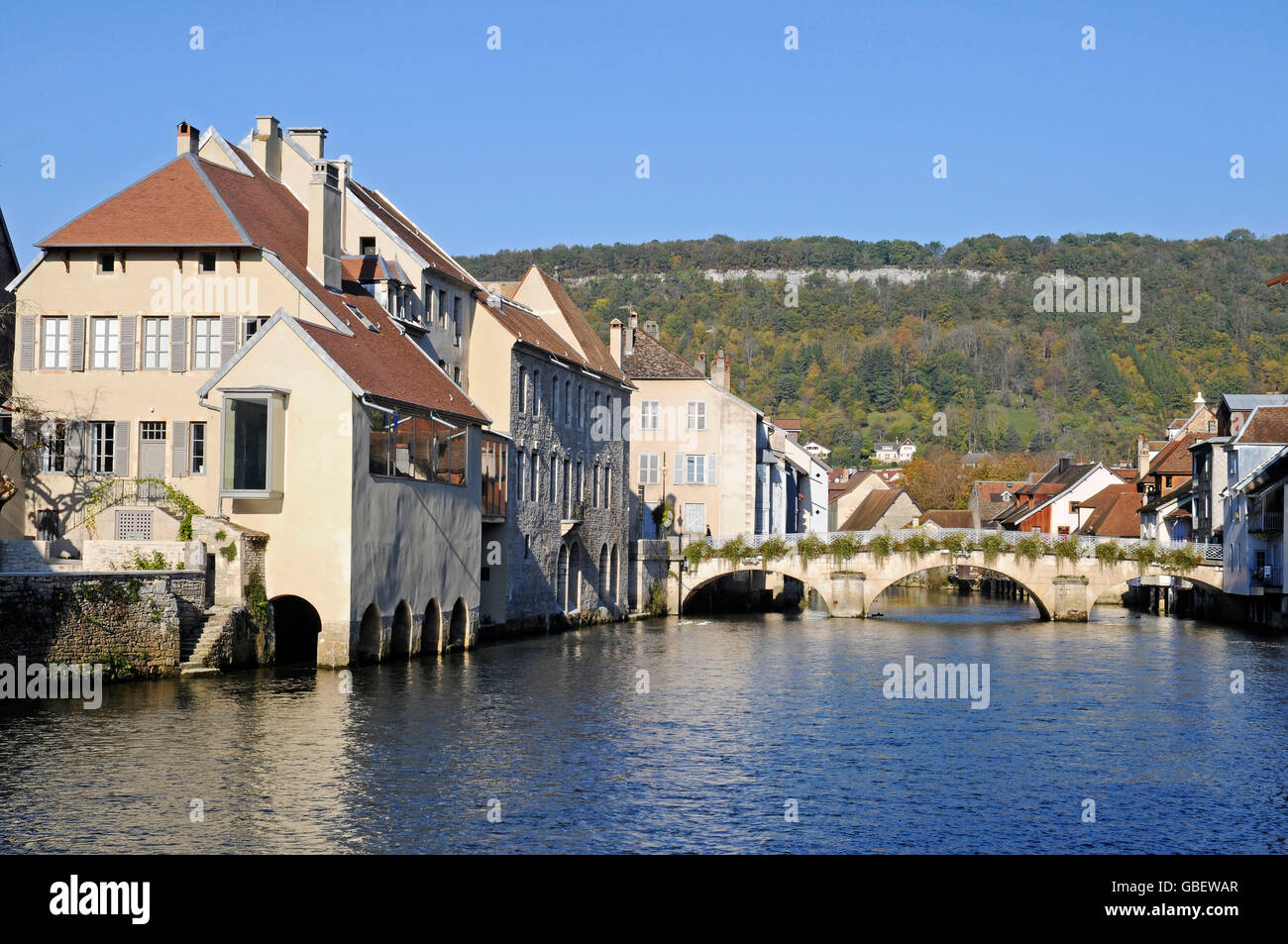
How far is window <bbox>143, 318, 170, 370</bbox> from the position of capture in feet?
130

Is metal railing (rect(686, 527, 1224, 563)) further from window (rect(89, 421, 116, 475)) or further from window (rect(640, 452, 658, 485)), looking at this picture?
window (rect(89, 421, 116, 475))

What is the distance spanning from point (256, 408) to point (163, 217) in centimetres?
763

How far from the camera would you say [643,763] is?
82.7 ft

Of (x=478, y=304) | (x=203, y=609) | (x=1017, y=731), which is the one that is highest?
(x=478, y=304)

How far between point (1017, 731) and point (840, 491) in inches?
4318

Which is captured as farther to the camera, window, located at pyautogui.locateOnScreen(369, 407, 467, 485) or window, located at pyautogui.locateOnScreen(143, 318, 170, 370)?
window, located at pyautogui.locateOnScreen(143, 318, 170, 370)

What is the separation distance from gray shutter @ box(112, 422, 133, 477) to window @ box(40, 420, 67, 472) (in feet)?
4.61

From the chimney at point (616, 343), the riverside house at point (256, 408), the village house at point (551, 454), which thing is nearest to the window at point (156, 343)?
the riverside house at point (256, 408)

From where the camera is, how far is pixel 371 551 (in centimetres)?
3594

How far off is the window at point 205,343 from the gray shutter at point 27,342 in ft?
15.4

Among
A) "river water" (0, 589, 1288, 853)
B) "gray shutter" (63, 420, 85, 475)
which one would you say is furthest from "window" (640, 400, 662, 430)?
"gray shutter" (63, 420, 85, 475)
